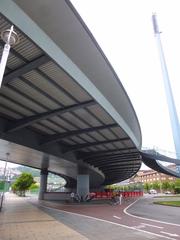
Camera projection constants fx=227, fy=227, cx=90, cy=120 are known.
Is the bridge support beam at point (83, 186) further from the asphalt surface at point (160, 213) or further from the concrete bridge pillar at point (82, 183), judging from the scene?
the asphalt surface at point (160, 213)

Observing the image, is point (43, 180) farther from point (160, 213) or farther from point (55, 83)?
point (55, 83)

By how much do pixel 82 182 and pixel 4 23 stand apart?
29104 mm

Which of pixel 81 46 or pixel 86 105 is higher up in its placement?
pixel 81 46

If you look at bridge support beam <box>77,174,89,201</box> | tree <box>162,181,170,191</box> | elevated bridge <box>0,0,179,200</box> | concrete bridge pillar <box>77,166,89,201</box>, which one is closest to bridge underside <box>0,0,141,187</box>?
elevated bridge <box>0,0,179,200</box>

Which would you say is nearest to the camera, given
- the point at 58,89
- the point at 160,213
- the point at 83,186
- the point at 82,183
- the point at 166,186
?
the point at 58,89

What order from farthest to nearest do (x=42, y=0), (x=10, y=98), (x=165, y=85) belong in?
(x=165, y=85), (x=10, y=98), (x=42, y=0)

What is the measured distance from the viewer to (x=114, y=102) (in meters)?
16.8

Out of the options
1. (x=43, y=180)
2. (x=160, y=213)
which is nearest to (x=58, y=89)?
(x=160, y=213)

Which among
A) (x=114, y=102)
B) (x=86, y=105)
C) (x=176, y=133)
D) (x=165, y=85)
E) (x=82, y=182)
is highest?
(x=165, y=85)

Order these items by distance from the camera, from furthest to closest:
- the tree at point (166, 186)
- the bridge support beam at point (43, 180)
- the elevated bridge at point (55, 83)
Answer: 1. the tree at point (166, 186)
2. the bridge support beam at point (43, 180)
3. the elevated bridge at point (55, 83)

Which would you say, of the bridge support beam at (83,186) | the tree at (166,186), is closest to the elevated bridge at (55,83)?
the bridge support beam at (83,186)

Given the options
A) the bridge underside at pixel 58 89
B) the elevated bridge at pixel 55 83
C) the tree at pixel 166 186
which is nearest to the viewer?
the elevated bridge at pixel 55 83

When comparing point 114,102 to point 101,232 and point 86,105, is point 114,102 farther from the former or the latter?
point 101,232

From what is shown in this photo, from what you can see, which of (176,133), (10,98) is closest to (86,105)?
(10,98)
